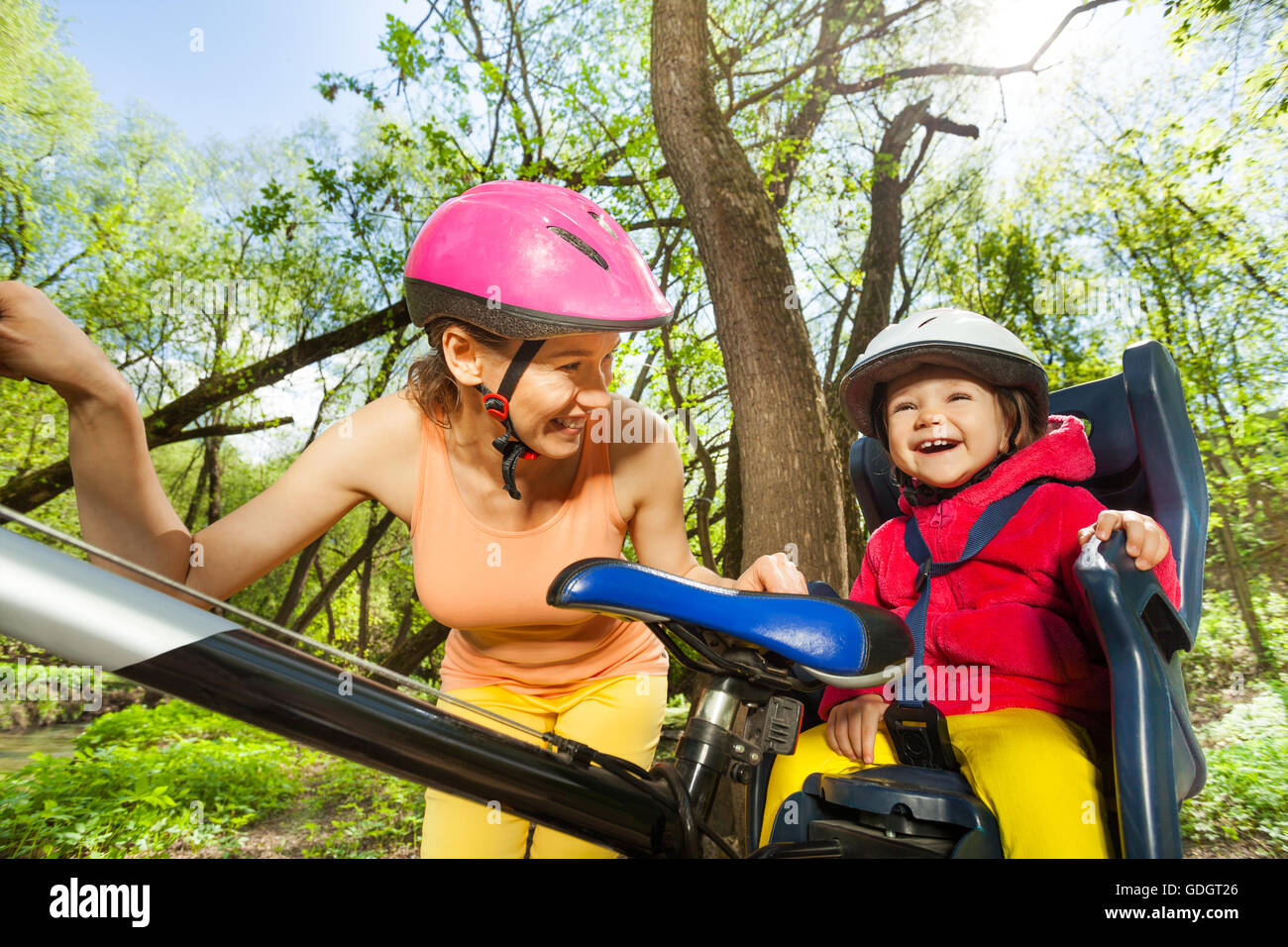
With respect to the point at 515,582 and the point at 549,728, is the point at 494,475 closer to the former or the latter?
the point at 515,582

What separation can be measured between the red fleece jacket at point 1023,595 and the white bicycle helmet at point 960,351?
171 mm

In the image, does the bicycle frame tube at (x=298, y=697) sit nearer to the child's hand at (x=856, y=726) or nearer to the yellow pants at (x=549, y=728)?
the yellow pants at (x=549, y=728)

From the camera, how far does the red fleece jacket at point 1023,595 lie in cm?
157

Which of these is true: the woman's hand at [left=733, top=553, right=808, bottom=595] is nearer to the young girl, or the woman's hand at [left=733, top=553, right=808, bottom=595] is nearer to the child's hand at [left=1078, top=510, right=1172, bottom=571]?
the young girl

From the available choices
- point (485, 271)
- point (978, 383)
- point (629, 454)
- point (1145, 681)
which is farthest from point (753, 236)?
point (1145, 681)

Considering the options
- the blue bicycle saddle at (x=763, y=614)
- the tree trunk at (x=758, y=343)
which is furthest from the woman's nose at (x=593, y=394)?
the tree trunk at (x=758, y=343)

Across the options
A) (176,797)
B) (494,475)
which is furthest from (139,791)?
(494,475)

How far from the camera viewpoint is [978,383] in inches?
76.5

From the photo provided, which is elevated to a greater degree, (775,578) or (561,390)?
(561,390)

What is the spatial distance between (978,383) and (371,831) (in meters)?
6.04

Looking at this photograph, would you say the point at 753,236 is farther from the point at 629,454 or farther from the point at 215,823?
the point at 215,823

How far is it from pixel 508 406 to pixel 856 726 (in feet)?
3.43

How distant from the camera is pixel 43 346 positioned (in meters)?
1.07

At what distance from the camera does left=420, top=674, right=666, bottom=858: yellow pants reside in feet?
5.08
